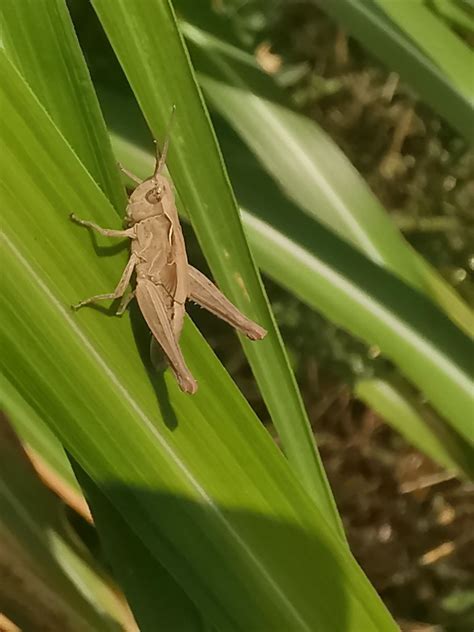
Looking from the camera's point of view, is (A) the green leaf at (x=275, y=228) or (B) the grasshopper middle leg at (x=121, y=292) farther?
(A) the green leaf at (x=275, y=228)

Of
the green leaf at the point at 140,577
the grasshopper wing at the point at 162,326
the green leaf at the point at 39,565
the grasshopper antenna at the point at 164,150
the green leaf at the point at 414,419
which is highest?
the grasshopper antenna at the point at 164,150

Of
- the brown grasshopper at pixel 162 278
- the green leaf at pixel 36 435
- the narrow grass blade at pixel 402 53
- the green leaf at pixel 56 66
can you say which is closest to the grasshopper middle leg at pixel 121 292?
the brown grasshopper at pixel 162 278

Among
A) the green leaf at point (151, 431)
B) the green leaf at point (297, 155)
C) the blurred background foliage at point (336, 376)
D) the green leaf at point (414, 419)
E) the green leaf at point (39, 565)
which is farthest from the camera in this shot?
the blurred background foliage at point (336, 376)

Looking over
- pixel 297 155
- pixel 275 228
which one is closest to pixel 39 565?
pixel 275 228

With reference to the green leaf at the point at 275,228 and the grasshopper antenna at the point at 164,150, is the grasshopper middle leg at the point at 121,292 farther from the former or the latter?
the green leaf at the point at 275,228

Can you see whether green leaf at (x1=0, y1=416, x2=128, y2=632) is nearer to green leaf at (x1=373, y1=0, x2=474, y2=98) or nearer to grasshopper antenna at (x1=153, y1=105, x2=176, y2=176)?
grasshopper antenna at (x1=153, y1=105, x2=176, y2=176)
